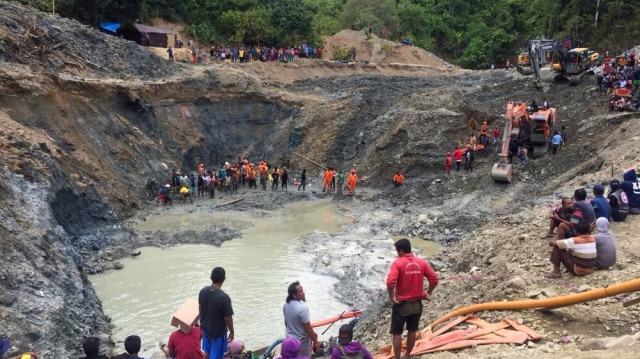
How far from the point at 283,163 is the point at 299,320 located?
21.8 m

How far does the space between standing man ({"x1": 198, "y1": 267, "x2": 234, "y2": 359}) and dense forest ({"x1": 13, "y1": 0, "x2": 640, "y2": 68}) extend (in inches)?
1193

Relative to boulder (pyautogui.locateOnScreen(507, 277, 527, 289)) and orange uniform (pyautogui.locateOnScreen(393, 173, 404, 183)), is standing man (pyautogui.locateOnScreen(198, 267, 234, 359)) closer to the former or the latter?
boulder (pyautogui.locateOnScreen(507, 277, 527, 289))

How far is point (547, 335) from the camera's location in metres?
6.75

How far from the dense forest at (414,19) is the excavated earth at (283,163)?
26.4 feet

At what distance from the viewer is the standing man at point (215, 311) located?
6332 millimetres

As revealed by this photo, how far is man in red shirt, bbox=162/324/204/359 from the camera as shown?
6492mm

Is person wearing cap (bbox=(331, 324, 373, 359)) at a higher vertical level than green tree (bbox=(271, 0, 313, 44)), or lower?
lower

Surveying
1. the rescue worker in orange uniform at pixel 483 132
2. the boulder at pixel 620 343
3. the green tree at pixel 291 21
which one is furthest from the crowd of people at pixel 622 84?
the green tree at pixel 291 21

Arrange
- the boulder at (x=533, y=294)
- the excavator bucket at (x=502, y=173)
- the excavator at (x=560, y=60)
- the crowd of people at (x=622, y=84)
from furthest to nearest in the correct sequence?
the excavator at (x=560, y=60) → the crowd of people at (x=622, y=84) → the excavator bucket at (x=502, y=173) → the boulder at (x=533, y=294)

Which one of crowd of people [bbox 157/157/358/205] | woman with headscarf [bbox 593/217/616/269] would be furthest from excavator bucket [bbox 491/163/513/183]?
woman with headscarf [bbox 593/217/616/269]

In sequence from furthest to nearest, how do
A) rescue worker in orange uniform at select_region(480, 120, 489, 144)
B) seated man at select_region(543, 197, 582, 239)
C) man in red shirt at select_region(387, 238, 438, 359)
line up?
rescue worker in orange uniform at select_region(480, 120, 489, 144)
seated man at select_region(543, 197, 582, 239)
man in red shirt at select_region(387, 238, 438, 359)

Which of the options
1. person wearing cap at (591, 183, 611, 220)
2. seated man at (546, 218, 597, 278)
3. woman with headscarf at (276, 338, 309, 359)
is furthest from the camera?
person wearing cap at (591, 183, 611, 220)

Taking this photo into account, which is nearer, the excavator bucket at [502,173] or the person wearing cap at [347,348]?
the person wearing cap at [347,348]

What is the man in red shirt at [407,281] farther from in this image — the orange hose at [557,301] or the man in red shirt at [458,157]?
the man in red shirt at [458,157]
